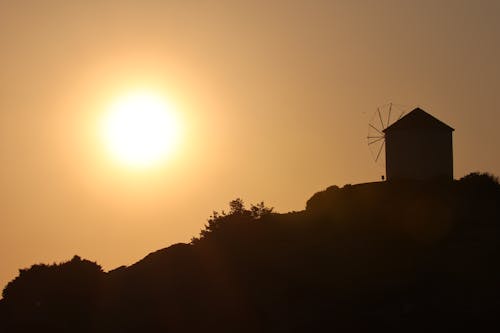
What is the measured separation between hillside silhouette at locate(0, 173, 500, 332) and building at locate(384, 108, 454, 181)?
2275 millimetres

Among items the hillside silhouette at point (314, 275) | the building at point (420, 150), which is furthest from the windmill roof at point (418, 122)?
the hillside silhouette at point (314, 275)

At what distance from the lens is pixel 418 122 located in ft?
265

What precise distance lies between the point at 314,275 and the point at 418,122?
2264cm

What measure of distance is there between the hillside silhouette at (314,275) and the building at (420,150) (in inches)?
89.6

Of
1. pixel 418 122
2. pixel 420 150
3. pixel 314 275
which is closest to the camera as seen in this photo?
pixel 314 275

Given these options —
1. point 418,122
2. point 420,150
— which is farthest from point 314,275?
point 418,122

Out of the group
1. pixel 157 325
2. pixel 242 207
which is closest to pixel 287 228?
pixel 242 207

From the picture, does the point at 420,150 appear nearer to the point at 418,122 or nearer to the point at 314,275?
the point at 418,122

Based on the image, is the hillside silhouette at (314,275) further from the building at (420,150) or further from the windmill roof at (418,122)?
the windmill roof at (418,122)

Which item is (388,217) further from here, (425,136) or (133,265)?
(133,265)

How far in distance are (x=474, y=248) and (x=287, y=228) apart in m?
15.3

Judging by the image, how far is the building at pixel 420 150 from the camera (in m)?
79.8

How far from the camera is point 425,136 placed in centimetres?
7988

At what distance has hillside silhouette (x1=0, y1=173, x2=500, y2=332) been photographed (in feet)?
188
